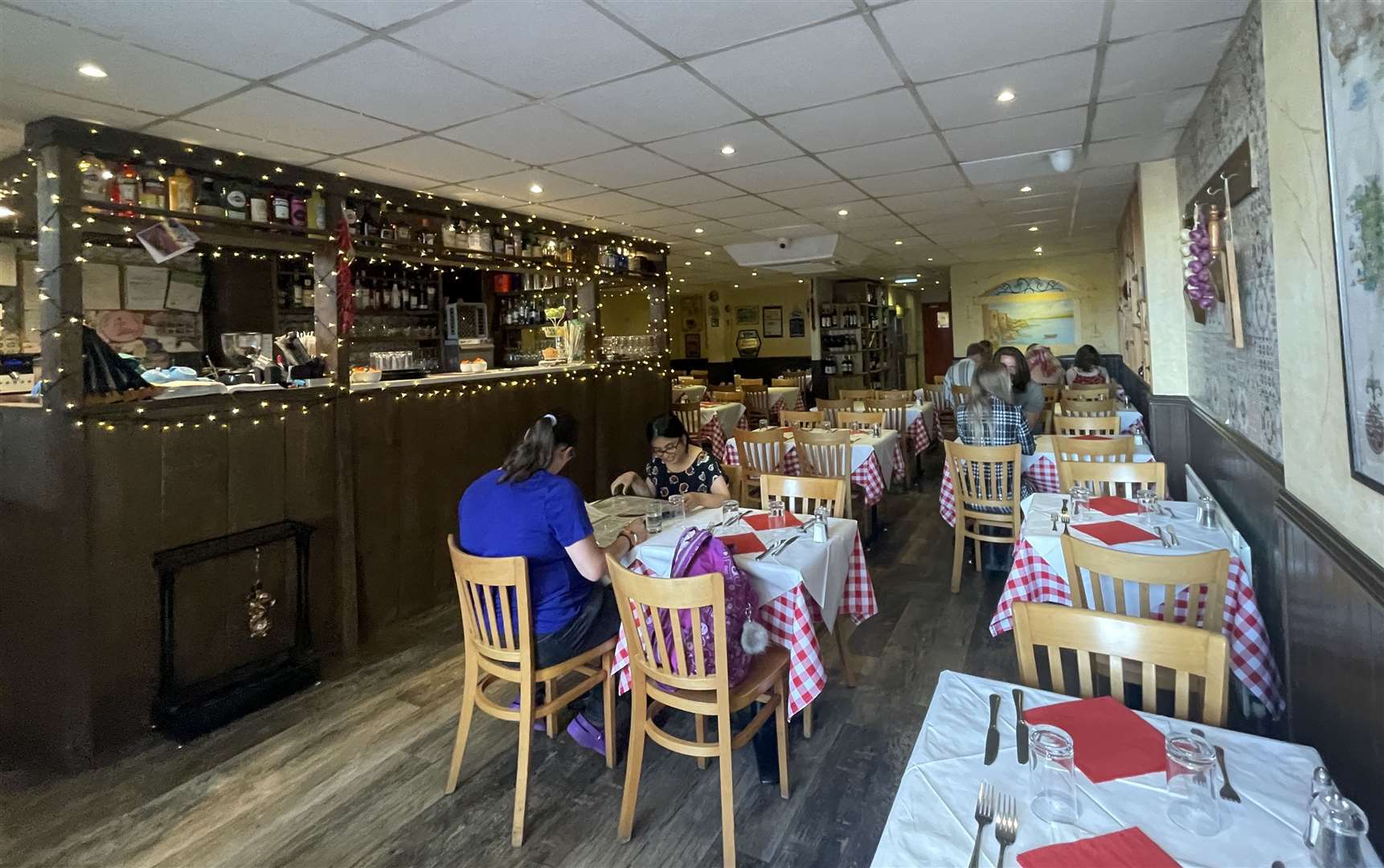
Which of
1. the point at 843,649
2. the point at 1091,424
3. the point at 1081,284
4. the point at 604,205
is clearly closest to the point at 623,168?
the point at 604,205

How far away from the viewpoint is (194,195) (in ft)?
11.7

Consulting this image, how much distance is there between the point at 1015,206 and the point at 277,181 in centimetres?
599

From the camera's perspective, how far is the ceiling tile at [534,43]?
240 centimetres

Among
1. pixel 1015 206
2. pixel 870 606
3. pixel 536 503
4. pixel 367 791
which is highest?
pixel 1015 206

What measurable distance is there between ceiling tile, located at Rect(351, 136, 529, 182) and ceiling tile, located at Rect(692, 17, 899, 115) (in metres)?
1.66

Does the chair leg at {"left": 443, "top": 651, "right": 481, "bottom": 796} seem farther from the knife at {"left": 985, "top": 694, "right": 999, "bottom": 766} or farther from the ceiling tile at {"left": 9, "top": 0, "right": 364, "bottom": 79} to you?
the ceiling tile at {"left": 9, "top": 0, "right": 364, "bottom": 79}

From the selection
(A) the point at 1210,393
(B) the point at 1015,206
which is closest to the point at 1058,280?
(B) the point at 1015,206

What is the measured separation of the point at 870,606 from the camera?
121 inches

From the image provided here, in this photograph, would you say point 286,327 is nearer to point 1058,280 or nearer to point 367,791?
point 367,791

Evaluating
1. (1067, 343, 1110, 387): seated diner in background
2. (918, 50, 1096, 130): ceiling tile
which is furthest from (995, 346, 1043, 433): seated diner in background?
(918, 50, 1096, 130): ceiling tile

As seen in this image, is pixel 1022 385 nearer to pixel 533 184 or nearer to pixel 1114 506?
pixel 1114 506

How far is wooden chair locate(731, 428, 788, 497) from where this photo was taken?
5.15 m

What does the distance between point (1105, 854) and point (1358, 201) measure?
148cm

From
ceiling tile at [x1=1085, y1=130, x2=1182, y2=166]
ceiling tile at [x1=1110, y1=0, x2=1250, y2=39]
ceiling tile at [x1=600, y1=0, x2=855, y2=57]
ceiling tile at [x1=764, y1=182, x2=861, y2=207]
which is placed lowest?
ceiling tile at [x1=600, y1=0, x2=855, y2=57]
